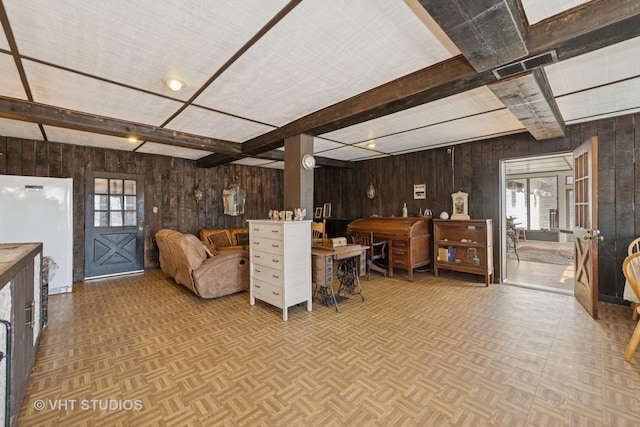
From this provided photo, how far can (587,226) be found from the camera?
331 cm

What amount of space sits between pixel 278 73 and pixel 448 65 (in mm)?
1366

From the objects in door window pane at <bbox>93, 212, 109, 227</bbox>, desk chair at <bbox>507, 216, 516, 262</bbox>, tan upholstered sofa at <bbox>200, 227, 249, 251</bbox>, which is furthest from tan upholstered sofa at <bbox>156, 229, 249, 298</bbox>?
desk chair at <bbox>507, 216, 516, 262</bbox>

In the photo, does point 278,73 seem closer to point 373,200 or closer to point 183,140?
point 183,140

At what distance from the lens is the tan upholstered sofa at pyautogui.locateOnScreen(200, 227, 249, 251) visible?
600cm

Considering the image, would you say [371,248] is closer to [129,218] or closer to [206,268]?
[206,268]

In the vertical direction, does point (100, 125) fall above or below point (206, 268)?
above

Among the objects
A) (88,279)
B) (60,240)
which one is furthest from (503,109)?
(88,279)

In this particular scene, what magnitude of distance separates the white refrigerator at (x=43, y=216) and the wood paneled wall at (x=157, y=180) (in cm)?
97

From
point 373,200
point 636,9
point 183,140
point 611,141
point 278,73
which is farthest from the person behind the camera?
point 373,200

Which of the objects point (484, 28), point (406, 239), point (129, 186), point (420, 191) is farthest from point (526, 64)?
point (129, 186)

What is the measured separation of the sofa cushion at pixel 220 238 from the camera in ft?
19.8

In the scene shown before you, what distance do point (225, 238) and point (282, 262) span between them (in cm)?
351

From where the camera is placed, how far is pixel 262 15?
1.66 meters

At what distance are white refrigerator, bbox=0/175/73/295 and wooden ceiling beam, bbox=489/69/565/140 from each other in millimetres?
5694
